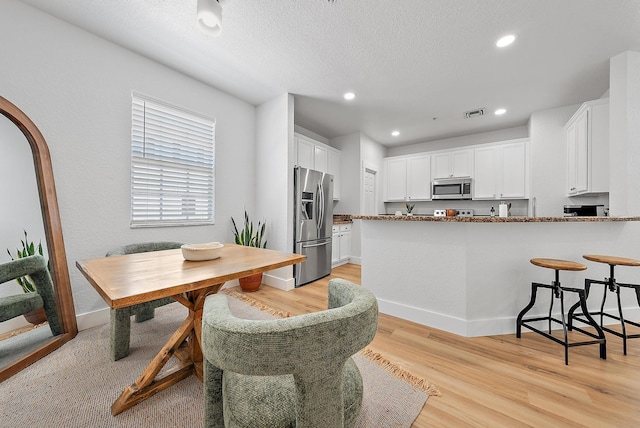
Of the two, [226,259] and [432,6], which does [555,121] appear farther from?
[226,259]

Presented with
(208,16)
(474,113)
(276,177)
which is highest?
(474,113)

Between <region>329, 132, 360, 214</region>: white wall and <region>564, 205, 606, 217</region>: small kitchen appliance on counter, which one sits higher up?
<region>329, 132, 360, 214</region>: white wall

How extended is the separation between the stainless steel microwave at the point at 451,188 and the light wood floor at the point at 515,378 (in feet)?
10.2

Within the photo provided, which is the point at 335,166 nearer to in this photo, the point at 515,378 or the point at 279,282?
the point at 279,282

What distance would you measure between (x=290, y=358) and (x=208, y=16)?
211 cm

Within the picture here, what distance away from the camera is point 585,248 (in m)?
2.25

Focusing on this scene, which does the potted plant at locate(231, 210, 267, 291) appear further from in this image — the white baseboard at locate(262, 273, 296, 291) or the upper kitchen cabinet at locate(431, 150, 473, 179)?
the upper kitchen cabinet at locate(431, 150, 473, 179)

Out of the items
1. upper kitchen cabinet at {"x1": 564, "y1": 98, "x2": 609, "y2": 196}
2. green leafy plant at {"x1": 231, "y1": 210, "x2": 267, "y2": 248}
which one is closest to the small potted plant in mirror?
upper kitchen cabinet at {"x1": 564, "y1": 98, "x2": 609, "y2": 196}

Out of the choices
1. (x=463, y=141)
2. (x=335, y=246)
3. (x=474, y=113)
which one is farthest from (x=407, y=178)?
(x=335, y=246)

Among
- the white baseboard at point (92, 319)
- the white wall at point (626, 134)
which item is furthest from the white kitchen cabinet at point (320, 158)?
the white wall at point (626, 134)

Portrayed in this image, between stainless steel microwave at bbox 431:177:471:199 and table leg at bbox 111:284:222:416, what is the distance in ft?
15.6

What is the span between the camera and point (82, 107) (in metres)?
2.20

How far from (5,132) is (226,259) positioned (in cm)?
195

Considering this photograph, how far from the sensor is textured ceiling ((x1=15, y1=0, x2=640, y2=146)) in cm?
194
